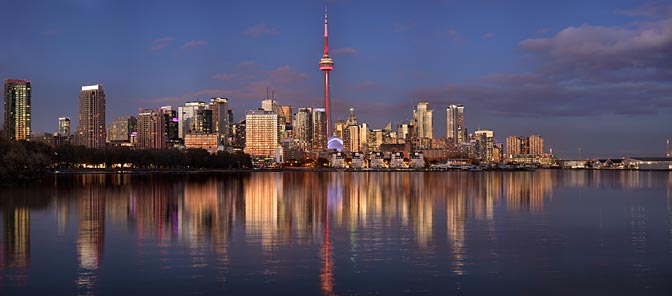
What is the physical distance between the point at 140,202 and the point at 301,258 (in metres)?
30.5

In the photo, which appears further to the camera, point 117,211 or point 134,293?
point 117,211

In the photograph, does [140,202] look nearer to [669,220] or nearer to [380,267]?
[380,267]

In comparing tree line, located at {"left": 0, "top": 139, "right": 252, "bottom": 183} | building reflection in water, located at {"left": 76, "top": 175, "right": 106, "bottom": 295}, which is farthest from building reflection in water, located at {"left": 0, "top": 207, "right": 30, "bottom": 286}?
tree line, located at {"left": 0, "top": 139, "right": 252, "bottom": 183}

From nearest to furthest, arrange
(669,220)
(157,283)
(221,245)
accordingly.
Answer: (157,283), (221,245), (669,220)

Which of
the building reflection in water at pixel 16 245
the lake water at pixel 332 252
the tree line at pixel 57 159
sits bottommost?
the lake water at pixel 332 252

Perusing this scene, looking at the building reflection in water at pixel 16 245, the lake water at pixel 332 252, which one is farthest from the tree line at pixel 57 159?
the building reflection in water at pixel 16 245

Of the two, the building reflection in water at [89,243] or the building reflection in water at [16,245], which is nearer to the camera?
the building reflection in water at [89,243]

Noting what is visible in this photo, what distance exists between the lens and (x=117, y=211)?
41.5m

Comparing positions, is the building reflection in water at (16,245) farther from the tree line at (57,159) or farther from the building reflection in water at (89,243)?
the tree line at (57,159)

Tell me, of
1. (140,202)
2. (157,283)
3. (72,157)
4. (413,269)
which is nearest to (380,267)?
(413,269)

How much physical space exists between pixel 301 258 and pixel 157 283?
5722mm

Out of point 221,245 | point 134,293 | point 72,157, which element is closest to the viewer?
point 134,293

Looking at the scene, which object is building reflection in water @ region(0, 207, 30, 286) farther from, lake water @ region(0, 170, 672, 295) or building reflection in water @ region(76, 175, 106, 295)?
building reflection in water @ region(76, 175, 106, 295)

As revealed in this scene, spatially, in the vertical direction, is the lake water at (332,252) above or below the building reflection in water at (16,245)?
below
